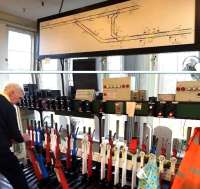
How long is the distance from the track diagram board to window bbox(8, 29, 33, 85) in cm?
147

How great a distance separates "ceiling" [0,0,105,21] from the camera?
12.1 feet

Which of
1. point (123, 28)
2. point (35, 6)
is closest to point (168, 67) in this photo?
point (123, 28)

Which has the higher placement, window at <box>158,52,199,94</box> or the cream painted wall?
the cream painted wall

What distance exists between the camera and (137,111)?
2.24 metres

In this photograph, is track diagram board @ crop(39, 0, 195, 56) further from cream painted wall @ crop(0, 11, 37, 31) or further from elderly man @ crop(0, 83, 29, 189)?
cream painted wall @ crop(0, 11, 37, 31)

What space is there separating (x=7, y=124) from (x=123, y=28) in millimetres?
1477

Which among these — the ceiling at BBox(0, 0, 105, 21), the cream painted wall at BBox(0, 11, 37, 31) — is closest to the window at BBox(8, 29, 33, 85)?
the cream painted wall at BBox(0, 11, 37, 31)

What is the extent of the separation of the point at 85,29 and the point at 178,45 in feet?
3.52

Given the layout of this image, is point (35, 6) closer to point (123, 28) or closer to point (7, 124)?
point (123, 28)

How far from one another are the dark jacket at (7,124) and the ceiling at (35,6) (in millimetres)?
1782

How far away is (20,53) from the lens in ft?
15.4

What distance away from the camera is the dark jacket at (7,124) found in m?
2.50

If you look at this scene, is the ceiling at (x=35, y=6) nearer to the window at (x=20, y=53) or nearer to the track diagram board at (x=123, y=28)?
the window at (x=20, y=53)

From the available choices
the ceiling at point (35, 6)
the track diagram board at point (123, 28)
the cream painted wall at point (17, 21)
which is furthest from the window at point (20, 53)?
the track diagram board at point (123, 28)
